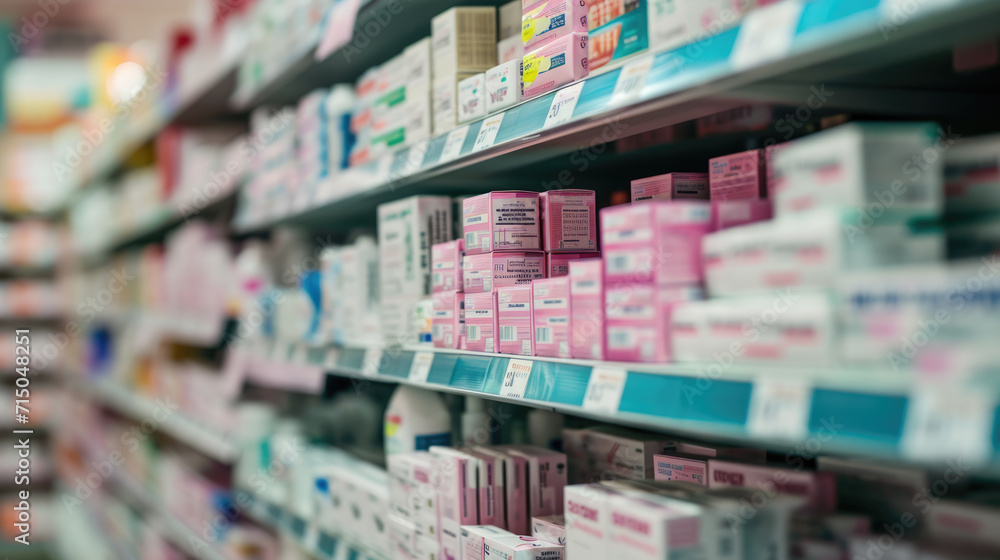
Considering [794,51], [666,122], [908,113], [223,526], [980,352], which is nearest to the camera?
[980,352]

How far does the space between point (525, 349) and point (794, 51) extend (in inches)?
25.3

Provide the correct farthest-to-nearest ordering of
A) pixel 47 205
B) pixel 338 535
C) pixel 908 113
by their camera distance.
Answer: pixel 47 205, pixel 338 535, pixel 908 113

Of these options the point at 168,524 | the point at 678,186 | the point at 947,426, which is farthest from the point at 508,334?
the point at 168,524

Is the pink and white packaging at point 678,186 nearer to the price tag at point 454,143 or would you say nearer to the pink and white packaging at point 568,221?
the pink and white packaging at point 568,221

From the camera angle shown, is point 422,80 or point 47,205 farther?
point 47,205

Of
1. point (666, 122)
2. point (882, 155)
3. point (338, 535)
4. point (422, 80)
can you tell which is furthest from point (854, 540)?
point (338, 535)

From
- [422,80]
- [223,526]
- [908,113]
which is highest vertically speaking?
[422,80]

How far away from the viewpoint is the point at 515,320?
1.31 metres

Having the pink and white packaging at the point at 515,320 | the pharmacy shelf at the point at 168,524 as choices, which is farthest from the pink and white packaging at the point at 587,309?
the pharmacy shelf at the point at 168,524

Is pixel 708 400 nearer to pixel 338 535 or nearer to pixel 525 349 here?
pixel 525 349

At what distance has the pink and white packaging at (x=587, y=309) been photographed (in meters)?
1.09

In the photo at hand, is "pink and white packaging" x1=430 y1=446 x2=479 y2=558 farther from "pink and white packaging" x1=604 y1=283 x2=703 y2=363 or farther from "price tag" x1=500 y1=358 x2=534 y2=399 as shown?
"pink and white packaging" x1=604 y1=283 x2=703 y2=363

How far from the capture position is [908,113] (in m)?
1.11

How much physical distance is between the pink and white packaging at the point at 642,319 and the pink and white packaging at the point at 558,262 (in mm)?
301
